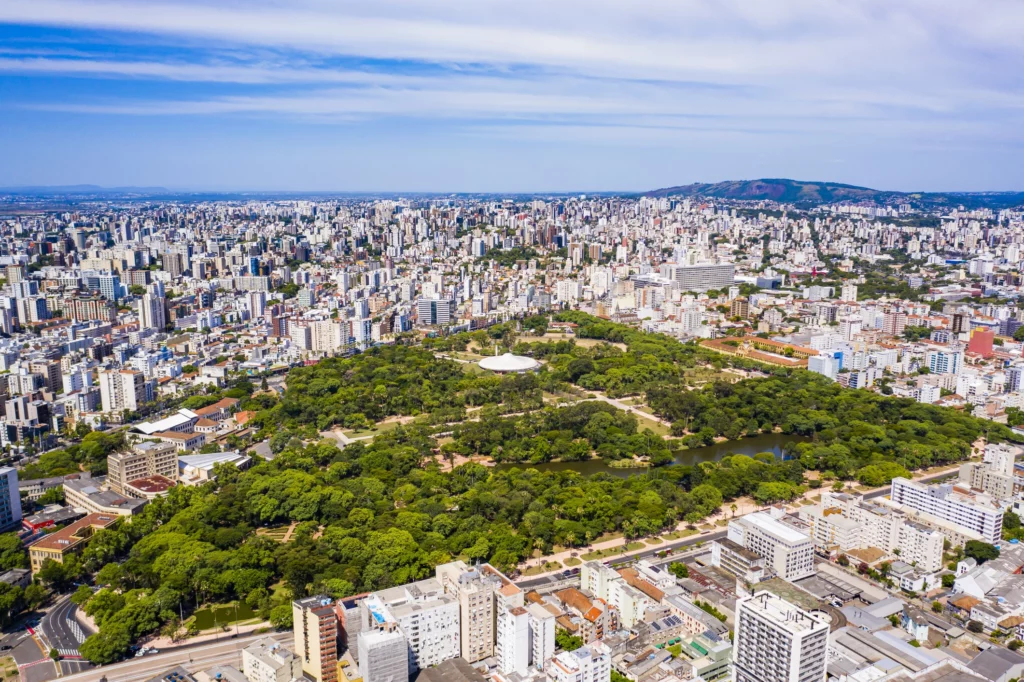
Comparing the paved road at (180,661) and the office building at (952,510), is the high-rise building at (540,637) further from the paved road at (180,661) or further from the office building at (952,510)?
the office building at (952,510)

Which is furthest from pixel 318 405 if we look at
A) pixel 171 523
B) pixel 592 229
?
pixel 592 229

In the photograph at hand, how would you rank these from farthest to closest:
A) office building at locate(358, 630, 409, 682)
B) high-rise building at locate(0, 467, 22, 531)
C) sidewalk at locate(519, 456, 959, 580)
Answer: high-rise building at locate(0, 467, 22, 531), sidewalk at locate(519, 456, 959, 580), office building at locate(358, 630, 409, 682)

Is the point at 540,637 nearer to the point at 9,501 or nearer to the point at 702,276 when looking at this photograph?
the point at 9,501

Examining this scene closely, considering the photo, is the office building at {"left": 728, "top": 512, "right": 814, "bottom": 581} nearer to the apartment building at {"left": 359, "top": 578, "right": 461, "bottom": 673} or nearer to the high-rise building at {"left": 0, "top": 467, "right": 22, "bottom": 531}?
the apartment building at {"left": 359, "top": 578, "right": 461, "bottom": 673}

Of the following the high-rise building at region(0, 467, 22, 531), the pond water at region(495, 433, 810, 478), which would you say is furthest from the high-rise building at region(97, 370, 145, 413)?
the pond water at region(495, 433, 810, 478)

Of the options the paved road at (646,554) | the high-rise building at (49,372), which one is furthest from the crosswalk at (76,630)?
the high-rise building at (49,372)

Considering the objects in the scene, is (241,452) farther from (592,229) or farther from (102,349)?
(592,229)

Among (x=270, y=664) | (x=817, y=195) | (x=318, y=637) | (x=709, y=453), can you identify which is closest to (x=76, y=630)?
(x=270, y=664)
